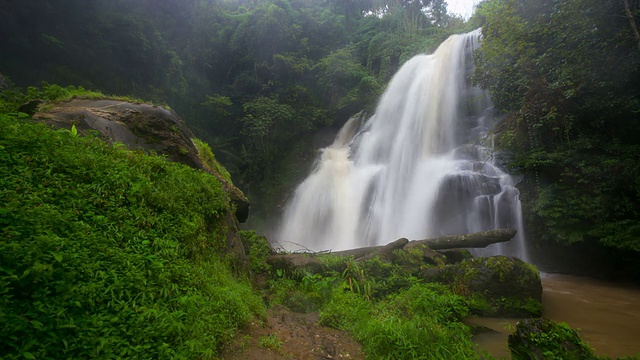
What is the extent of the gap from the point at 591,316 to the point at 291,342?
6165mm

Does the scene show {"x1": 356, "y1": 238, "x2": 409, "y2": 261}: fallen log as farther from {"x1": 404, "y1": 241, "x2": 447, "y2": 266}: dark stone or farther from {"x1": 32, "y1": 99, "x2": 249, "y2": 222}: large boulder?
{"x1": 32, "y1": 99, "x2": 249, "y2": 222}: large boulder

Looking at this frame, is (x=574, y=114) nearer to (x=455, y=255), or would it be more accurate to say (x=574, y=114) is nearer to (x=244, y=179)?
(x=455, y=255)

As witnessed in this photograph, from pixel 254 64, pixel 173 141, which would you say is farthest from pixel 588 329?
pixel 254 64

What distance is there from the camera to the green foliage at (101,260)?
2107mm

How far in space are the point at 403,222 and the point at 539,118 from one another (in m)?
6.33

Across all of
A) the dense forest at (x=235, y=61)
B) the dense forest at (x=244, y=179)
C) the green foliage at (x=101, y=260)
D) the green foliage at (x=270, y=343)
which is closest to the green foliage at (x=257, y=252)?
the dense forest at (x=244, y=179)

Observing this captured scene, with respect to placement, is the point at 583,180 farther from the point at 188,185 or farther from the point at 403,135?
the point at 188,185

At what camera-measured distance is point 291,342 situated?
404cm

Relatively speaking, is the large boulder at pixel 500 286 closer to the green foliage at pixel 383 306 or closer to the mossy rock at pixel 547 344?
the green foliage at pixel 383 306

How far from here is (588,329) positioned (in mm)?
5445

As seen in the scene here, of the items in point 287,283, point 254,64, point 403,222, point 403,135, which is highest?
point 254,64

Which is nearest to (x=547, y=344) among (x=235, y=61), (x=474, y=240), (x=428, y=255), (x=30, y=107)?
(x=428, y=255)

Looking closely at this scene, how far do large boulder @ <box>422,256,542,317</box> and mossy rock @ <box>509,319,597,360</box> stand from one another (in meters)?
2.23

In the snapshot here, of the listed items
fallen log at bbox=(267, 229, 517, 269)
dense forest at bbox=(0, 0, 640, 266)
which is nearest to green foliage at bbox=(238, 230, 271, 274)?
fallen log at bbox=(267, 229, 517, 269)
